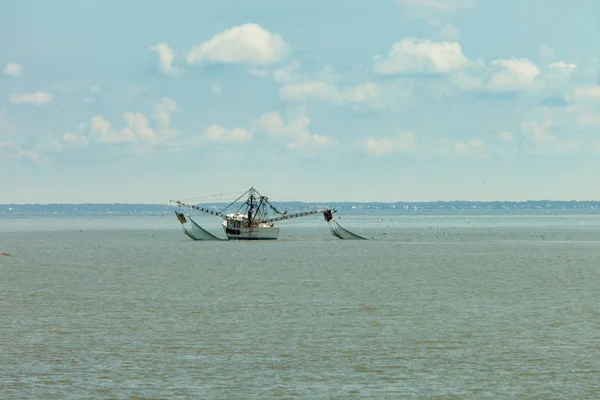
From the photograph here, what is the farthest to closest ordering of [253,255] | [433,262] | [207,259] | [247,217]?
[247,217] < [253,255] < [207,259] < [433,262]

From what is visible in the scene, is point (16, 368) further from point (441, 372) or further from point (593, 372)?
point (593, 372)

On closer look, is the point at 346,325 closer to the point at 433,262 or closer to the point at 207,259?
the point at 433,262

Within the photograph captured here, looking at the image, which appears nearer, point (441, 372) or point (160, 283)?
point (441, 372)

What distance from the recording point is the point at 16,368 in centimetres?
4288

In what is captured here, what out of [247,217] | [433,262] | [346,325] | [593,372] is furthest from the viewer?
[247,217]

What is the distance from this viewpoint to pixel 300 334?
5344cm

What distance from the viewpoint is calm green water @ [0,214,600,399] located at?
39688 millimetres

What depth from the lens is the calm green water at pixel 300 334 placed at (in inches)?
1563

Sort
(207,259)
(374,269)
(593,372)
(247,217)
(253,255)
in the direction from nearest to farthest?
(593,372)
(374,269)
(207,259)
(253,255)
(247,217)

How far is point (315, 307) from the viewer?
68125mm

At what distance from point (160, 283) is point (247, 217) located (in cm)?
10785

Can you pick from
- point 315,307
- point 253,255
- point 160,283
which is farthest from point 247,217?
point 315,307

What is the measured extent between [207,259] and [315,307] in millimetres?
68252

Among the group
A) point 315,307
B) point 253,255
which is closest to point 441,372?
point 315,307
